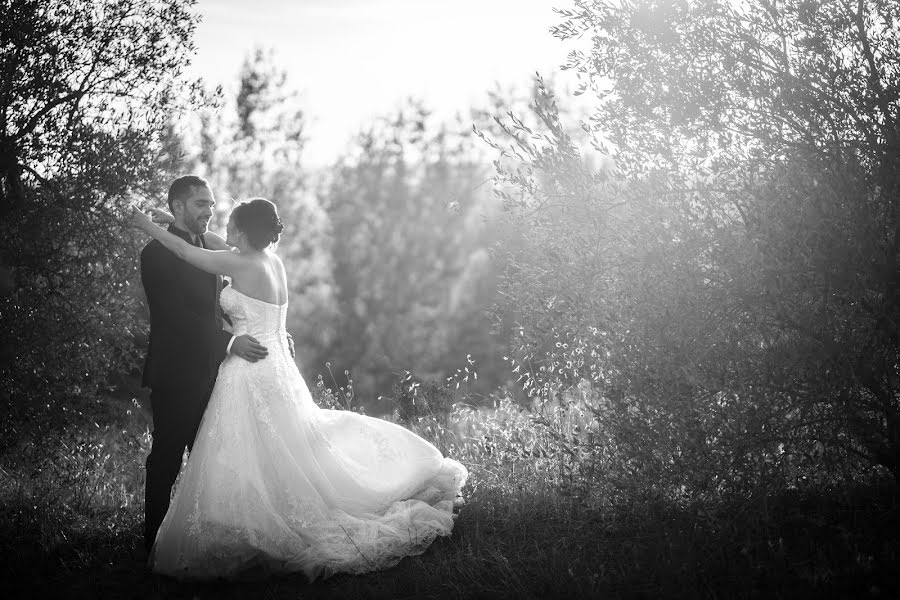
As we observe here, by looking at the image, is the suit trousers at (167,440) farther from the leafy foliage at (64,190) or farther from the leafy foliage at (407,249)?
the leafy foliage at (407,249)

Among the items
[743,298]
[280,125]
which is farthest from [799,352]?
[280,125]

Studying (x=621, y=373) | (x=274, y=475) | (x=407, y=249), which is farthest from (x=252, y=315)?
(x=407, y=249)

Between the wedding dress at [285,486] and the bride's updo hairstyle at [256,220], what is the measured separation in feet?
1.53

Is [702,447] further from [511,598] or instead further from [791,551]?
[511,598]

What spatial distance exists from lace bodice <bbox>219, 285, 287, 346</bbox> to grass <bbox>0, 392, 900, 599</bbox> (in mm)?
1826

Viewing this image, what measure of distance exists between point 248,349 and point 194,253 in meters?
0.82

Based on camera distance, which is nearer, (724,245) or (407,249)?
(724,245)

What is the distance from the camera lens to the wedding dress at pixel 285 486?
5031 millimetres

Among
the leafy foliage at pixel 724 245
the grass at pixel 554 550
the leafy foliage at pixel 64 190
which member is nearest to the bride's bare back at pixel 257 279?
the leafy foliage at pixel 724 245

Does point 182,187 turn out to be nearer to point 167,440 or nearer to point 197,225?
point 197,225

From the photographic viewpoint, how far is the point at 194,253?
5.34 m

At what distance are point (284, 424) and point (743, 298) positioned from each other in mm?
3401

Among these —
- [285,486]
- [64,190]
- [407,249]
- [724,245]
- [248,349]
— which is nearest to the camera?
[724,245]

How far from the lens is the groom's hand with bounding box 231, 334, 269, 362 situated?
5449mm
